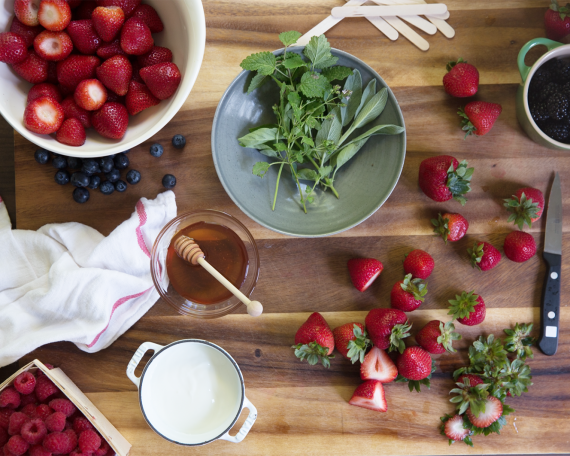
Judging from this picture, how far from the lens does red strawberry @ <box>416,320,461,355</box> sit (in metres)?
1.08

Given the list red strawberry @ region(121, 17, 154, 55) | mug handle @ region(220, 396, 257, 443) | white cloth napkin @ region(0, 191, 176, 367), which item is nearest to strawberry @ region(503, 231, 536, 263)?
mug handle @ region(220, 396, 257, 443)

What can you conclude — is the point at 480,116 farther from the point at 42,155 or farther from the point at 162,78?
the point at 42,155

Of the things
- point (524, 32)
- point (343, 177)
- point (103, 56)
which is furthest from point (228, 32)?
point (524, 32)

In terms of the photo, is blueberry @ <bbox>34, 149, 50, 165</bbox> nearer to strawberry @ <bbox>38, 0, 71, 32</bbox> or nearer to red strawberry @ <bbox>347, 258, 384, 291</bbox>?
strawberry @ <bbox>38, 0, 71, 32</bbox>

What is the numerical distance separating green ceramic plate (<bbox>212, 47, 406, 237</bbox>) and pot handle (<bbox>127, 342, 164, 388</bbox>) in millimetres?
399

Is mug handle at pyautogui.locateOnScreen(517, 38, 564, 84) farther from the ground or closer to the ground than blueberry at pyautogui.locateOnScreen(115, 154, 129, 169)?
farther from the ground

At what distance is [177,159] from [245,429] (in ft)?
2.25

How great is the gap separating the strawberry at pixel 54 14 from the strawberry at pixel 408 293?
3.08 ft

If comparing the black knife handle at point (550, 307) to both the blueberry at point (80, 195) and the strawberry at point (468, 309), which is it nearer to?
the strawberry at point (468, 309)

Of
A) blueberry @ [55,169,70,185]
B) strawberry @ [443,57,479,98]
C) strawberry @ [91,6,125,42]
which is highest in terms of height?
strawberry @ [91,6,125,42]

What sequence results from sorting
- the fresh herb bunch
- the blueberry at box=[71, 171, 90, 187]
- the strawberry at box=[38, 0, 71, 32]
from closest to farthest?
the strawberry at box=[38, 0, 71, 32] < the fresh herb bunch < the blueberry at box=[71, 171, 90, 187]

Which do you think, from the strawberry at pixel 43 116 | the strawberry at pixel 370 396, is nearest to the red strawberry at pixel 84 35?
the strawberry at pixel 43 116

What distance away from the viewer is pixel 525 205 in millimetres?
1112

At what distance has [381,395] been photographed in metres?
1.11
